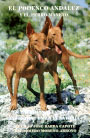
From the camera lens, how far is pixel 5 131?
552 cm

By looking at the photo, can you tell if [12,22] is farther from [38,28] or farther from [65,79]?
[65,79]

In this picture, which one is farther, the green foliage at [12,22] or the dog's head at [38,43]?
the green foliage at [12,22]

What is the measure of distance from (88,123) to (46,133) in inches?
34.7

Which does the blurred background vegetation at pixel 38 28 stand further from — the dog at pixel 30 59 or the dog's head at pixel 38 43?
the dog's head at pixel 38 43

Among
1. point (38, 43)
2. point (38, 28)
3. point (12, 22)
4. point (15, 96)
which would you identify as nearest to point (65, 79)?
point (15, 96)

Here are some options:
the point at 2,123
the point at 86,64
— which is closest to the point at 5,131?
the point at 2,123

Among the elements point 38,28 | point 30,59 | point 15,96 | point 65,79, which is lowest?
point 15,96

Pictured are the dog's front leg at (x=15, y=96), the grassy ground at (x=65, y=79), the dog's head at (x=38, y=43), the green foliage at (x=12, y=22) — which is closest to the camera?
the dog's head at (x=38, y=43)

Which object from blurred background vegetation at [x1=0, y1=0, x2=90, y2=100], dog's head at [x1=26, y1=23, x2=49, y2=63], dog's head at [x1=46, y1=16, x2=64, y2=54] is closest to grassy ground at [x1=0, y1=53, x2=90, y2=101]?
blurred background vegetation at [x1=0, y1=0, x2=90, y2=100]

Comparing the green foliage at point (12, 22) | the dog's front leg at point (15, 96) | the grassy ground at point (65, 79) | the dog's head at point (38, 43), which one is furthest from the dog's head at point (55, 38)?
the green foliage at point (12, 22)

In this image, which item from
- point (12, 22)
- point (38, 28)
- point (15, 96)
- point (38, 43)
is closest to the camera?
point (38, 43)

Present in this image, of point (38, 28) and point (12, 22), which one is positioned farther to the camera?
point (38, 28)

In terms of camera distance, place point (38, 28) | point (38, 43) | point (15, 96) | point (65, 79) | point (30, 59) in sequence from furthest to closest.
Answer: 1. point (38, 28)
2. point (65, 79)
3. point (15, 96)
4. point (30, 59)
5. point (38, 43)

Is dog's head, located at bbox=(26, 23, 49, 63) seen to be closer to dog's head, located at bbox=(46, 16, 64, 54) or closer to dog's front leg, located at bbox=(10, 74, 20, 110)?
dog's head, located at bbox=(46, 16, 64, 54)
